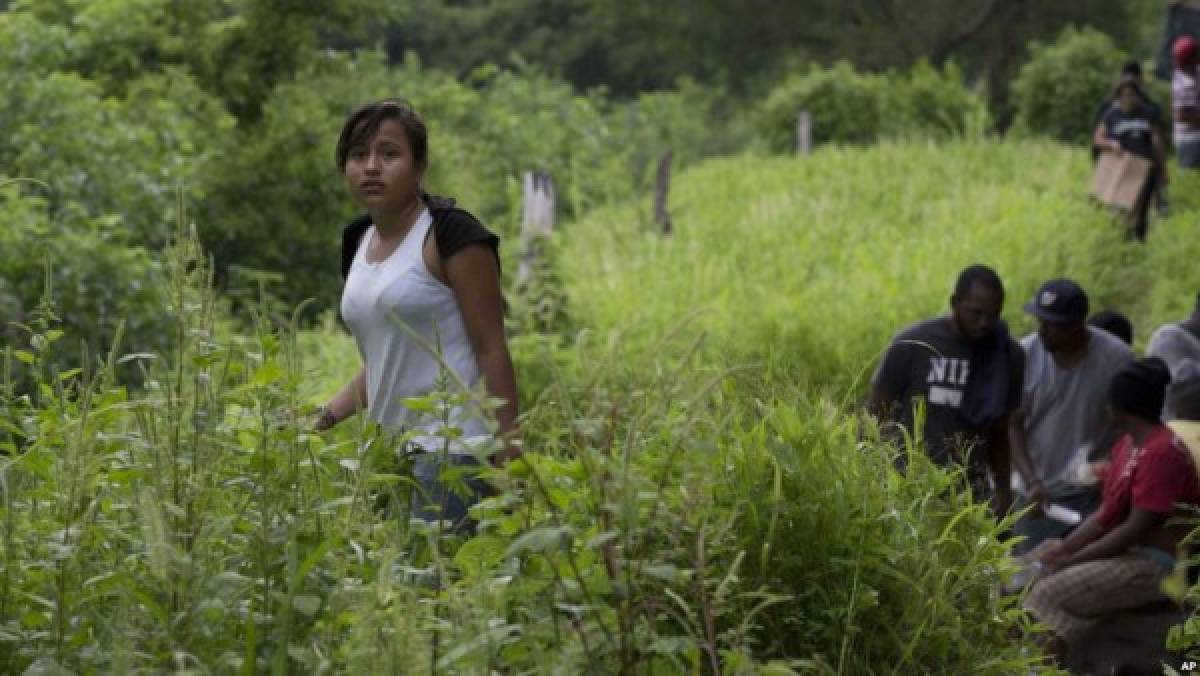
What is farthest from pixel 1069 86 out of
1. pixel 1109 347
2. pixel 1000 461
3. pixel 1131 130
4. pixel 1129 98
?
pixel 1000 461

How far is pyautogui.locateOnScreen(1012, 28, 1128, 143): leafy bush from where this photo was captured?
31266 mm

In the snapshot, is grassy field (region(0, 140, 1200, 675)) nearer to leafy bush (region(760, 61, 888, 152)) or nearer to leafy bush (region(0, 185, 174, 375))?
leafy bush (region(0, 185, 174, 375))

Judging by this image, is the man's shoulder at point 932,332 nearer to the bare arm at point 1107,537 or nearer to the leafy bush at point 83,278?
the bare arm at point 1107,537

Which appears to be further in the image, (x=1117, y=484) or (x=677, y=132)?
(x=677, y=132)

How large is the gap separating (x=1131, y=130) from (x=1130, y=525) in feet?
35.8

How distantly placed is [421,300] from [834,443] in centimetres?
108

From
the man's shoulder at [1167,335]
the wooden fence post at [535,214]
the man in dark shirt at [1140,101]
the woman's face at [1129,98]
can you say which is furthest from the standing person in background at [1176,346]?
the man in dark shirt at [1140,101]

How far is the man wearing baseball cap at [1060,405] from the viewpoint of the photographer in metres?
8.66

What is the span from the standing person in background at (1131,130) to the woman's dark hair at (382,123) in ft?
42.7

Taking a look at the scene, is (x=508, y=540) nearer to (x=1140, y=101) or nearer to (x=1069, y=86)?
(x=1140, y=101)

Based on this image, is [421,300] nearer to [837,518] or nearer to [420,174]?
[420,174]

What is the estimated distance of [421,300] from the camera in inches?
201

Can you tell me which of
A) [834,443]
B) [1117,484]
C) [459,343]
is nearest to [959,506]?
[834,443]

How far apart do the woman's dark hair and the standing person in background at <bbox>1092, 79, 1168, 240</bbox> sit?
1302cm
